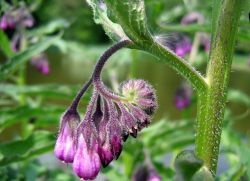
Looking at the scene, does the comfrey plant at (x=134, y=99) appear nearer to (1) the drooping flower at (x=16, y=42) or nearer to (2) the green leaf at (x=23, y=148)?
(2) the green leaf at (x=23, y=148)

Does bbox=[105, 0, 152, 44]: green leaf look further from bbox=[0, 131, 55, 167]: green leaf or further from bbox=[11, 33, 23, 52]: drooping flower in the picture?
bbox=[11, 33, 23, 52]: drooping flower

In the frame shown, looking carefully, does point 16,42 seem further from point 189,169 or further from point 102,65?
point 189,169

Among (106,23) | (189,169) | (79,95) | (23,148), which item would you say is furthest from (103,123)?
(23,148)

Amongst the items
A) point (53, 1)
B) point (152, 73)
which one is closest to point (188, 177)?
point (152, 73)

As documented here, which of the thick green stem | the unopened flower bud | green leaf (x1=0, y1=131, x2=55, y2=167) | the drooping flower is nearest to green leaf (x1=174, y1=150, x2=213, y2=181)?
the thick green stem

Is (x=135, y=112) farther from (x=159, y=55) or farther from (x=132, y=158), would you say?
(x=132, y=158)

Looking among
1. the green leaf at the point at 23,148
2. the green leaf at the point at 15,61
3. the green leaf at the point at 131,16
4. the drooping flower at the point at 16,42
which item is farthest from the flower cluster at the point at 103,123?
the drooping flower at the point at 16,42

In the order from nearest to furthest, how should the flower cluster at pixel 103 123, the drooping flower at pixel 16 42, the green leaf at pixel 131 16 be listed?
the green leaf at pixel 131 16
the flower cluster at pixel 103 123
the drooping flower at pixel 16 42
